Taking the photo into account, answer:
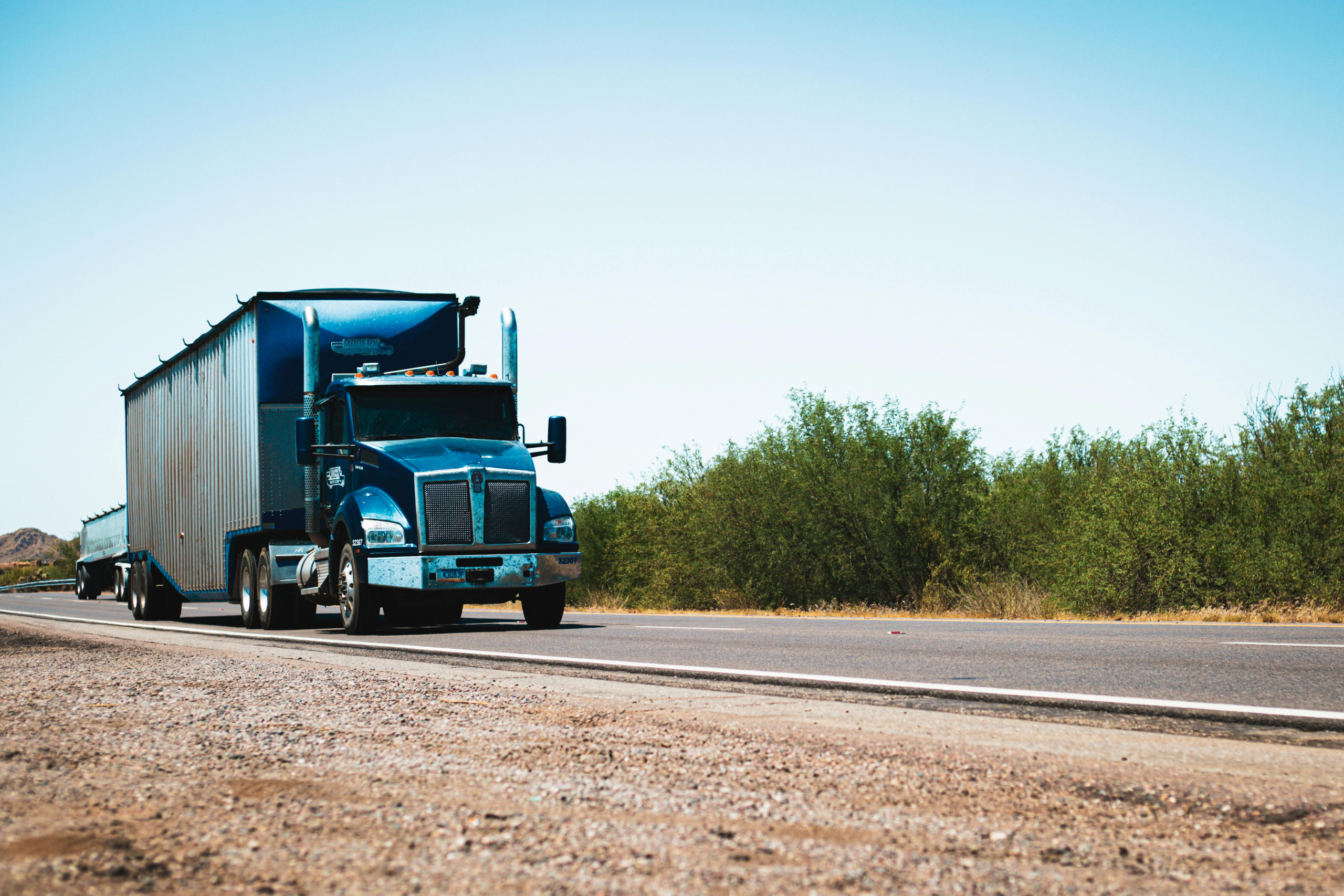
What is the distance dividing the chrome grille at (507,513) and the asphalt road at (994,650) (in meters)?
1.27

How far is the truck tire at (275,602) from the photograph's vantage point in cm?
1642

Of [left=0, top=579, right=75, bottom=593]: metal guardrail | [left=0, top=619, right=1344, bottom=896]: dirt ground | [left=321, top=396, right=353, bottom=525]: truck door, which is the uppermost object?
[left=321, top=396, right=353, bottom=525]: truck door

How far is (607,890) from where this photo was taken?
3.09 meters

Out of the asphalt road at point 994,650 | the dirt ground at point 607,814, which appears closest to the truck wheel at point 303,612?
the asphalt road at point 994,650

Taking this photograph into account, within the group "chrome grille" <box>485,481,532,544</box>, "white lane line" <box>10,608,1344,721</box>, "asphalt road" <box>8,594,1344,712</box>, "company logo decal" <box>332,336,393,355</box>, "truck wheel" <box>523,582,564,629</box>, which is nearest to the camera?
"white lane line" <box>10,608,1344,721</box>

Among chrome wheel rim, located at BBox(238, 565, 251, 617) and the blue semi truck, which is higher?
the blue semi truck

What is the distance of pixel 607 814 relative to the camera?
3953 mm

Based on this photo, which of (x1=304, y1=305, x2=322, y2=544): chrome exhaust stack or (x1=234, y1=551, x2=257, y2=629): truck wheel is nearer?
(x1=304, y1=305, x2=322, y2=544): chrome exhaust stack

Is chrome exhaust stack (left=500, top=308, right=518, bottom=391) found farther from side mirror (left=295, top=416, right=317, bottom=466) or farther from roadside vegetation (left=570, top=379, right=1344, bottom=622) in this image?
roadside vegetation (left=570, top=379, right=1344, bottom=622)

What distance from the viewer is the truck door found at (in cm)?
1504

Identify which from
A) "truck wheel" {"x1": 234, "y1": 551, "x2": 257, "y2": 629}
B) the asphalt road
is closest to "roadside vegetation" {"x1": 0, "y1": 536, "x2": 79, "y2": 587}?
"truck wheel" {"x1": 234, "y1": 551, "x2": 257, "y2": 629}

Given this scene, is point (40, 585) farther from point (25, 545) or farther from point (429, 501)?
point (25, 545)

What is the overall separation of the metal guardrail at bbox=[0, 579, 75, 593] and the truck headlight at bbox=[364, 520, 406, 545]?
57.3 meters

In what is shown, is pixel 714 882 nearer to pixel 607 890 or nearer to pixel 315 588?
pixel 607 890
